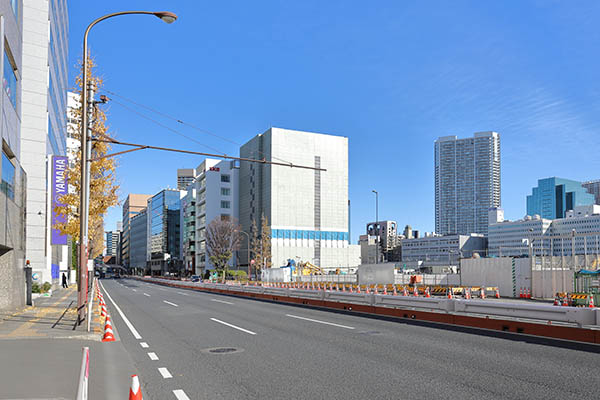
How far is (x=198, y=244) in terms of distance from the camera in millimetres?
133000

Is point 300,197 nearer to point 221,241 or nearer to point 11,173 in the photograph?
point 221,241

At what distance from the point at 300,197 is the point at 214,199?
2253cm

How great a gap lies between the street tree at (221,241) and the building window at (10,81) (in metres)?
77.3

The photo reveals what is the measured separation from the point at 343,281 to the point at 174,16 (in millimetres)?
50913

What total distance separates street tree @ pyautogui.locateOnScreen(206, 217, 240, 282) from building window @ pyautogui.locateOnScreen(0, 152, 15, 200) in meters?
76.5

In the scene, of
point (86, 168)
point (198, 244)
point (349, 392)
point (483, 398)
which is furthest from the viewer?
point (198, 244)

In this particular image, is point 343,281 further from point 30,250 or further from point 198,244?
point 198,244

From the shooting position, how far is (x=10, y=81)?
2214cm

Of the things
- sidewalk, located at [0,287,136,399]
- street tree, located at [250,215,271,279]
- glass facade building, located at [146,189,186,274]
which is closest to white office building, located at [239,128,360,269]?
street tree, located at [250,215,271,279]

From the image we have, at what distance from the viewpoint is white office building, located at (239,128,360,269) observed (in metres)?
117

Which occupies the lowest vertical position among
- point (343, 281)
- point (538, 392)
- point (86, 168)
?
point (343, 281)

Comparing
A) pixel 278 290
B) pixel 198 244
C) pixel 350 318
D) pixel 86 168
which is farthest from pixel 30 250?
pixel 198 244

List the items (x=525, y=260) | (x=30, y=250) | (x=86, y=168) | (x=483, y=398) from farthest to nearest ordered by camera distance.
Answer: (x=30, y=250) < (x=525, y=260) < (x=86, y=168) < (x=483, y=398)

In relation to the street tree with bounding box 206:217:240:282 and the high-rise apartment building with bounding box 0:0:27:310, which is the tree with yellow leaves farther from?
the street tree with bounding box 206:217:240:282
